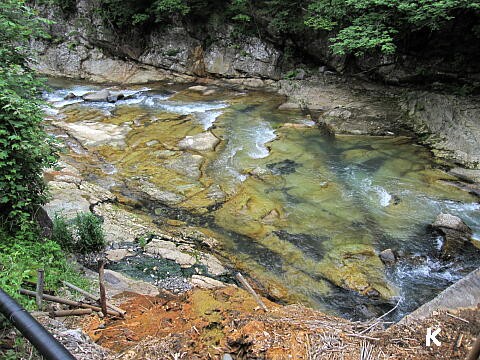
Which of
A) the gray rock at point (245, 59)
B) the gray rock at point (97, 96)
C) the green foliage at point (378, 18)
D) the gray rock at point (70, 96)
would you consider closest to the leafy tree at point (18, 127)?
the green foliage at point (378, 18)

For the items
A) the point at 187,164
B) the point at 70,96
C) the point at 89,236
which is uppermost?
the point at 70,96

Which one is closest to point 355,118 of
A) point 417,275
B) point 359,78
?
point 359,78

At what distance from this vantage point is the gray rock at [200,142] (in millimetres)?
11125

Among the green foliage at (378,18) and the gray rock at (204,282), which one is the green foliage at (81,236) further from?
the green foliage at (378,18)

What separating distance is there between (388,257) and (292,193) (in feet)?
9.52

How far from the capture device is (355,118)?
12672 mm

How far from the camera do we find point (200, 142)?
11469 mm

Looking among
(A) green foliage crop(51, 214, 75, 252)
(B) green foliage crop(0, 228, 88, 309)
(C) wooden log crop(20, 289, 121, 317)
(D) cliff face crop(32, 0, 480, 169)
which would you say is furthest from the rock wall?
(B) green foliage crop(0, 228, 88, 309)

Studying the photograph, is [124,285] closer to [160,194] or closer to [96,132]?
[160,194]

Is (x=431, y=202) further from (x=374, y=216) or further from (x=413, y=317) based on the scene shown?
(x=413, y=317)

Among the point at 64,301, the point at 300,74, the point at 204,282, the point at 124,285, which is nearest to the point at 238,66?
the point at 300,74

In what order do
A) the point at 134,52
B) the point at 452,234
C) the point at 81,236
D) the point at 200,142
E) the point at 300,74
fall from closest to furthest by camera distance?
the point at 81,236
the point at 452,234
the point at 200,142
the point at 300,74
the point at 134,52

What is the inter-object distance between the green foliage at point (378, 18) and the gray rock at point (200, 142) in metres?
5.46

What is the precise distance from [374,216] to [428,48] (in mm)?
9400
